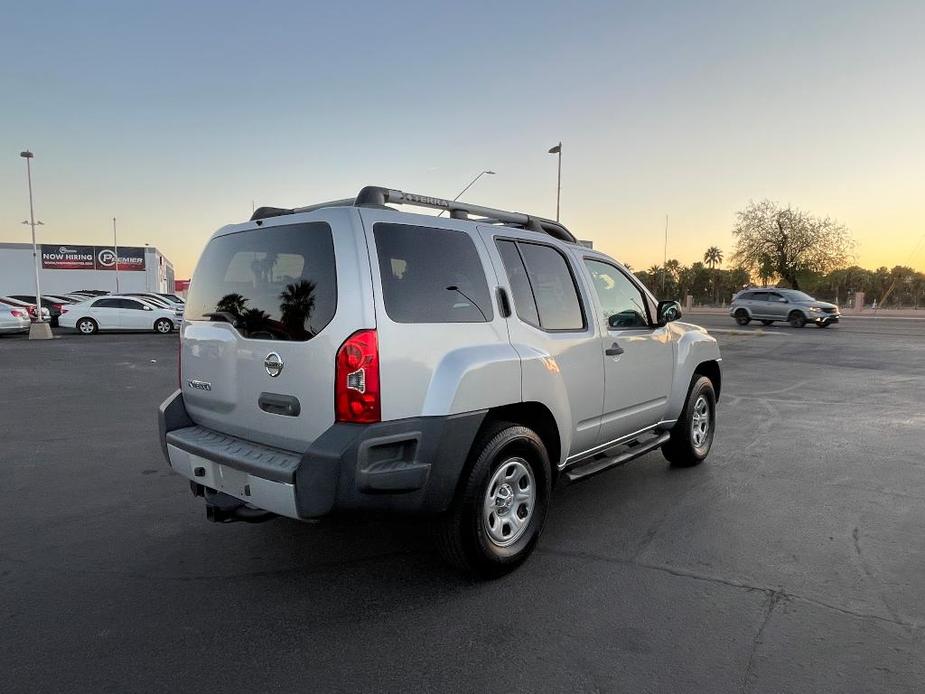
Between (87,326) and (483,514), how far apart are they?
24.3 meters

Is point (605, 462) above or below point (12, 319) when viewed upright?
below

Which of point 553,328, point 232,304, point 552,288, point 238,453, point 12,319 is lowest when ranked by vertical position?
point 12,319

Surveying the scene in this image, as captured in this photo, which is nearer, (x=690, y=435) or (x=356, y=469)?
(x=356, y=469)

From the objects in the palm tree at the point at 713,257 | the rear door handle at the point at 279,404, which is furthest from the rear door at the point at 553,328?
the palm tree at the point at 713,257

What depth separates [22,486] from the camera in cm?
487

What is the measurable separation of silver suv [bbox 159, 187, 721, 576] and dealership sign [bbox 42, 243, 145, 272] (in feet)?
216

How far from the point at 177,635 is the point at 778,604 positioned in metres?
3.02

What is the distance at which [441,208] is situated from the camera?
3.79m

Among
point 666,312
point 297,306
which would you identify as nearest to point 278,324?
point 297,306

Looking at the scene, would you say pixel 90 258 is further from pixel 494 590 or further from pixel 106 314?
pixel 494 590

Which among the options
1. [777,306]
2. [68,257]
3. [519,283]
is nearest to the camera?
[519,283]

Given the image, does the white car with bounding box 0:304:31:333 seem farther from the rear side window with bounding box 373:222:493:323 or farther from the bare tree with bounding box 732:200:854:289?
the bare tree with bounding box 732:200:854:289

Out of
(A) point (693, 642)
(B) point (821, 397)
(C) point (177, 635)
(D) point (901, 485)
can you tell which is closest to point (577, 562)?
(A) point (693, 642)

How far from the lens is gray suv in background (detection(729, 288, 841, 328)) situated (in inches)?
1040
